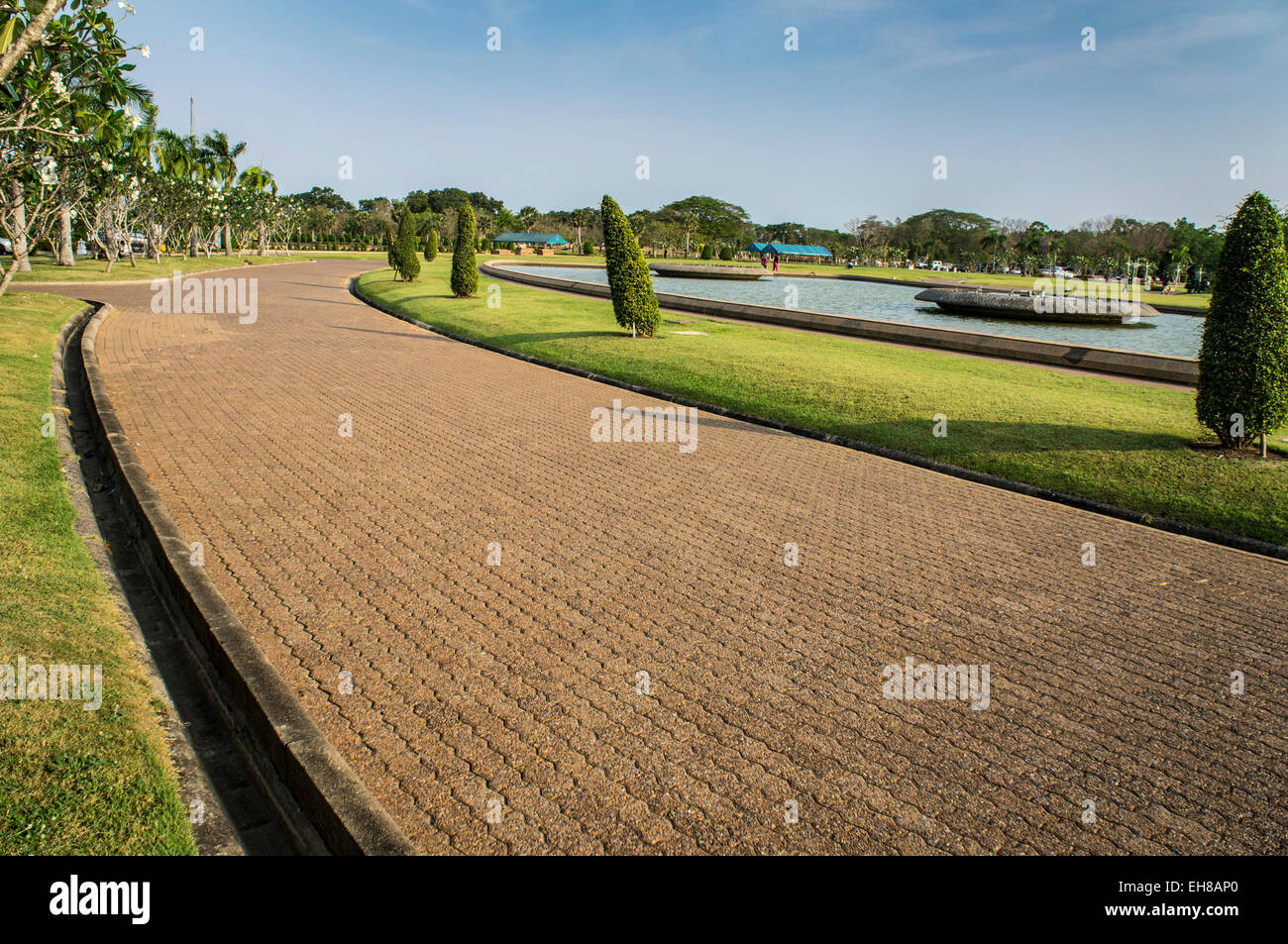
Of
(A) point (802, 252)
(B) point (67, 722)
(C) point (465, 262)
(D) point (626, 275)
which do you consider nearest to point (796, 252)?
(A) point (802, 252)

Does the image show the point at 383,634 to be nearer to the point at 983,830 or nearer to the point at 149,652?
the point at 149,652

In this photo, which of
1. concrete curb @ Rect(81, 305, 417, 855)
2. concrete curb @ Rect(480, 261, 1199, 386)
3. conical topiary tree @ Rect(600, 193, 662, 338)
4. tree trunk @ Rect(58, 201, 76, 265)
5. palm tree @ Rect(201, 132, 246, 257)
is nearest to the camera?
concrete curb @ Rect(81, 305, 417, 855)

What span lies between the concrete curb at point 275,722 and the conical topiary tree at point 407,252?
2661cm

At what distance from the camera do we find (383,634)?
472 cm

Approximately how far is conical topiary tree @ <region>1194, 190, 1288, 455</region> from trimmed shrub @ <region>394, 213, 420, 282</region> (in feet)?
92.8

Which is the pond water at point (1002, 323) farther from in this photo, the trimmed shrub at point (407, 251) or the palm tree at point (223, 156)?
the palm tree at point (223, 156)

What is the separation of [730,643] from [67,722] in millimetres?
3469

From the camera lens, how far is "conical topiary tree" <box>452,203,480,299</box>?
78.6ft

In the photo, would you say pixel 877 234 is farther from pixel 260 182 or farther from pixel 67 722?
pixel 67 722

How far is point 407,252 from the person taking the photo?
30828mm

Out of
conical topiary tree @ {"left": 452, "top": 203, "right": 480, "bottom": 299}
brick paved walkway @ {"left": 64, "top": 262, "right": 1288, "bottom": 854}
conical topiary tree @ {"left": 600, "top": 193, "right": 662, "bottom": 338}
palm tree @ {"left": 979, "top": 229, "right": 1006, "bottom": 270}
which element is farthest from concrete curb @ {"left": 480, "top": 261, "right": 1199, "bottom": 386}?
palm tree @ {"left": 979, "top": 229, "right": 1006, "bottom": 270}

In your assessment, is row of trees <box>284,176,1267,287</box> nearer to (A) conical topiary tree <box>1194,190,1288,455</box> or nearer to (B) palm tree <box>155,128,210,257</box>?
(B) palm tree <box>155,128,210,257</box>
